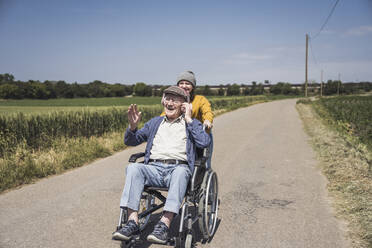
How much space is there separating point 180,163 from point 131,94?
323ft

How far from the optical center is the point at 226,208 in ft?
13.2

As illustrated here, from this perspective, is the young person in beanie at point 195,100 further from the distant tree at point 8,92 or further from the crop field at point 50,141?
the distant tree at point 8,92

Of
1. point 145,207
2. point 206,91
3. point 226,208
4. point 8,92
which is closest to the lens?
point 145,207

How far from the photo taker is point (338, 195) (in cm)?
440

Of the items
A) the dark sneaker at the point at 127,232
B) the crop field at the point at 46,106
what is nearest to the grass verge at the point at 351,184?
the dark sneaker at the point at 127,232

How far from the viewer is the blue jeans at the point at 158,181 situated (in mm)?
2748

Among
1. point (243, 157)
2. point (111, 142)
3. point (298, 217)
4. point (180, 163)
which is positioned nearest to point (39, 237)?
point (180, 163)

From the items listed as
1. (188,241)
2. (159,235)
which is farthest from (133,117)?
(188,241)

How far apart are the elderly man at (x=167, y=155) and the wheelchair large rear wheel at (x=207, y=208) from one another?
218mm

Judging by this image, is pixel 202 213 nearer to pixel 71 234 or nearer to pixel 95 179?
pixel 71 234

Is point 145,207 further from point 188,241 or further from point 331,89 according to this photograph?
point 331,89

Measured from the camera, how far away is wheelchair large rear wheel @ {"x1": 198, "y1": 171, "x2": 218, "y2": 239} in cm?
290

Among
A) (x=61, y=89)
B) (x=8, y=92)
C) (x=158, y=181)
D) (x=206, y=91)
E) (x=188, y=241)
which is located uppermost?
(x=61, y=89)

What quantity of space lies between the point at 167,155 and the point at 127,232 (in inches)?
34.8
